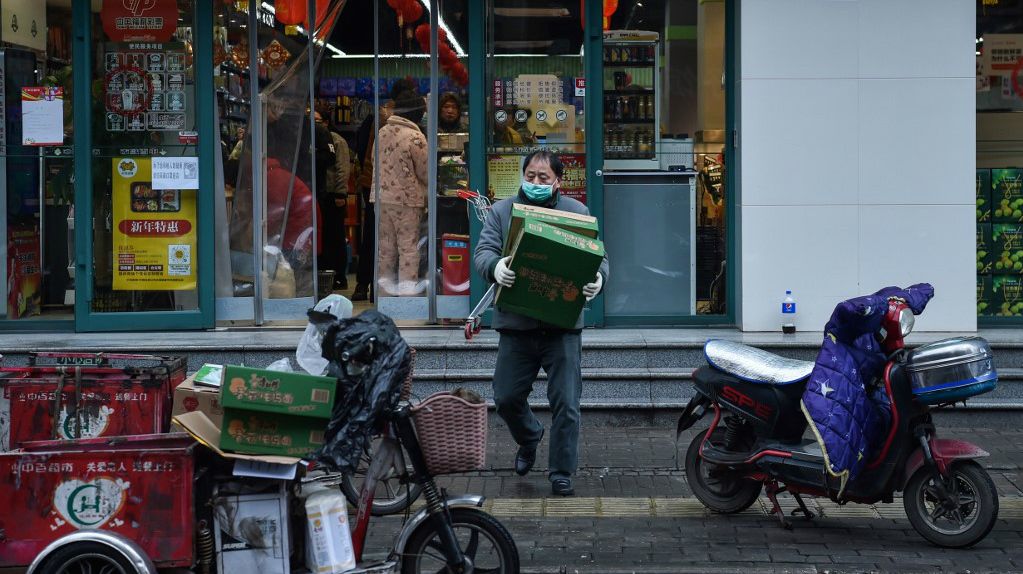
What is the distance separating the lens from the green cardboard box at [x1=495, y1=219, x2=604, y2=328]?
6652 mm

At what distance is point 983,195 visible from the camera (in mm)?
11148

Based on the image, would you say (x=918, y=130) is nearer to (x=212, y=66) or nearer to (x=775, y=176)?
(x=775, y=176)

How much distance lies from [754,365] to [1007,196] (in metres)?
5.30

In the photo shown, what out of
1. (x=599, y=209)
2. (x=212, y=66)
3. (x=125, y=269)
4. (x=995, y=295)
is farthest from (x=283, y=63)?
(x=995, y=295)

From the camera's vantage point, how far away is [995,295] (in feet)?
36.7

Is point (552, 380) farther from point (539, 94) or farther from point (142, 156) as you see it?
point (142, 156)

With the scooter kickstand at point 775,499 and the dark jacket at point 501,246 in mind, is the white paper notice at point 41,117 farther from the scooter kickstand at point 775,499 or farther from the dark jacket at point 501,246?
the scooter kickstand at point 775,499

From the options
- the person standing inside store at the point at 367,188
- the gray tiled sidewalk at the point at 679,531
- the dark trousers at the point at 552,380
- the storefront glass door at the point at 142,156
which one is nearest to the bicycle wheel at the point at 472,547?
the gray tiled sidewalk at the point at 679,531

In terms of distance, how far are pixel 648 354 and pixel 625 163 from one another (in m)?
1.95

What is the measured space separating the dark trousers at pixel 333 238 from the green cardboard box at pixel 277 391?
21.6 feet

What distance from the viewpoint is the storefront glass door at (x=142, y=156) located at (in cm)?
1076

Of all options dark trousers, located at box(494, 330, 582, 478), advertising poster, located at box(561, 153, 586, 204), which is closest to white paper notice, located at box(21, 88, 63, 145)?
advertising poster, located at box(561, 153, 586, 204)

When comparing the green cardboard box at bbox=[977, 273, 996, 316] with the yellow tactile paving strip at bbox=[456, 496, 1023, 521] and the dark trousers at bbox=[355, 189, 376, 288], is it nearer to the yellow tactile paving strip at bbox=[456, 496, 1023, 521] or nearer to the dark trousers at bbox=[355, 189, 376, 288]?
the yellow tactile paving strip at bbox=[456, 496, 1023, 521]

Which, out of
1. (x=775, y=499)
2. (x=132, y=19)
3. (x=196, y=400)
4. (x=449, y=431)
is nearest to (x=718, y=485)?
(x=775, y=499)
